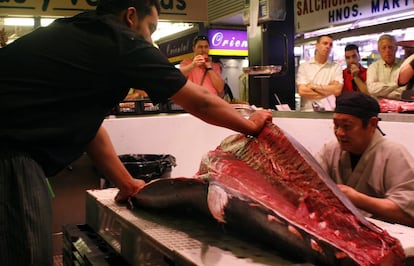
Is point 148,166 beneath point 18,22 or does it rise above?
beneath

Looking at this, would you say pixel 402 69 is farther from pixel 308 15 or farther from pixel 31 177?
pixel 308 15

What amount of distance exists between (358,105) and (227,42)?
955 cm

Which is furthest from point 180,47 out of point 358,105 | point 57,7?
point 358,105

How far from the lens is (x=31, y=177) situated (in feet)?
6.55

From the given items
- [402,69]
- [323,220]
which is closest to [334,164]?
[323,220]

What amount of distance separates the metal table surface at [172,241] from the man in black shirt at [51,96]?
1.13 feet

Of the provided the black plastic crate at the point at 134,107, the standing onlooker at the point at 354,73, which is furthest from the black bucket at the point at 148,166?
the standing onlooker at the point at 354,73

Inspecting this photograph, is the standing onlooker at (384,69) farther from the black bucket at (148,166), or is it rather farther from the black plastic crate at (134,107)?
the black bucket at (148,166)

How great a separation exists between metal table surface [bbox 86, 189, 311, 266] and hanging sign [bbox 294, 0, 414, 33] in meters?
5.92

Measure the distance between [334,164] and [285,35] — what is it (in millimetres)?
3017

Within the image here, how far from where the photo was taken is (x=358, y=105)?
2.70 metres

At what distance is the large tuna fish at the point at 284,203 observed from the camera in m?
1.55

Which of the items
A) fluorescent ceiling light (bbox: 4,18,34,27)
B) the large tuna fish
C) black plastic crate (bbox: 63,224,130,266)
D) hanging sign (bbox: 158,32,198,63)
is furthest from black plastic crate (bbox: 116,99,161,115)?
hanging sign (bbox: 158,32,198,63)

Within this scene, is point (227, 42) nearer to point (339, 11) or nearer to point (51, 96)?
point (339, 11)
